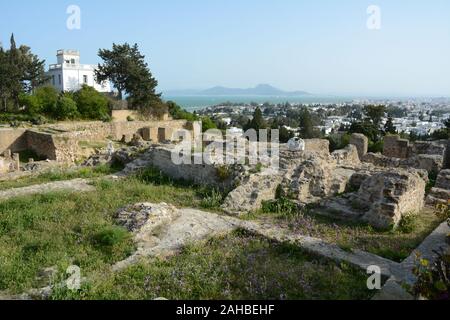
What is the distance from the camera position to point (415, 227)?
7.09 m

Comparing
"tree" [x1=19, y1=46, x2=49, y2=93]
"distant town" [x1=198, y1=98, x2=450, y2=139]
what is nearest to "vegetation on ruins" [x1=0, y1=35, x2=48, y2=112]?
"tree" [x1=19, y1=46, x2=49, y2=93]

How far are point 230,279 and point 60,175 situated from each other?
278 inches

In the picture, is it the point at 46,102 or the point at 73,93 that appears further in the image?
the point at 73,93

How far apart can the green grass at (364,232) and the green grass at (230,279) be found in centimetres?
95

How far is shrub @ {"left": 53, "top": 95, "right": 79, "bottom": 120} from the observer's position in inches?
1037

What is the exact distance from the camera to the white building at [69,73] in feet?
149

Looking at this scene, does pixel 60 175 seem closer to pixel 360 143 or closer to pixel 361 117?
pixel 360 143

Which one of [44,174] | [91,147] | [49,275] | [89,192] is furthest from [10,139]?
[49,275]

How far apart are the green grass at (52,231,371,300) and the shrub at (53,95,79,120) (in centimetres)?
2340

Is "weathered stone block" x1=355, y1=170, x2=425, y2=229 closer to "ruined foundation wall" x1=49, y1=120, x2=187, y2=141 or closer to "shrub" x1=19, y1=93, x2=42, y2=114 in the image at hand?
"ruined foundation wall" x1=49, y1=120, x2=187, y2=141

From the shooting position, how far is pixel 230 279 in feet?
16.1

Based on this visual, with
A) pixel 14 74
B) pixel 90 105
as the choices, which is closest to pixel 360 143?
pixel 90 105

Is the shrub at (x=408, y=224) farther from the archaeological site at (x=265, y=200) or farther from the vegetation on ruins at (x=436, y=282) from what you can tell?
the vegetation on ruins at (x=436, y=282)
